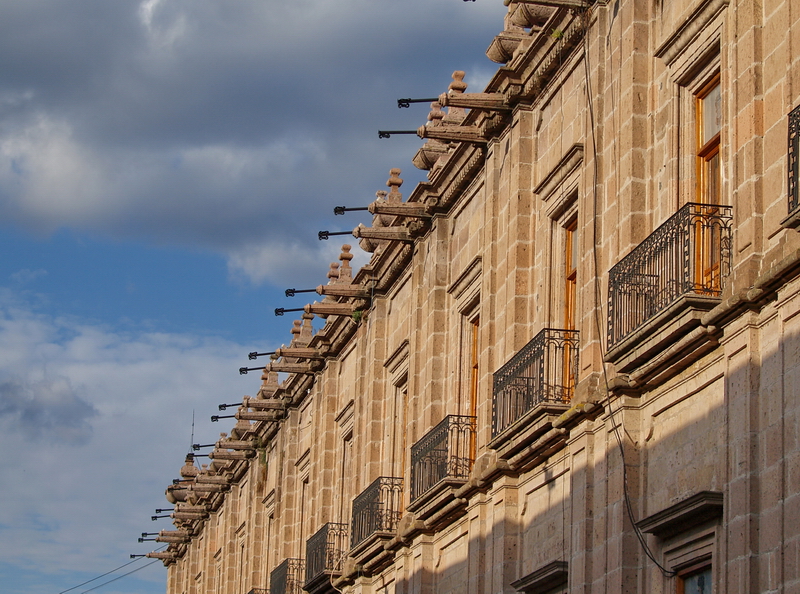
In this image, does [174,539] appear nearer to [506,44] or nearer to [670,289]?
[506,44]

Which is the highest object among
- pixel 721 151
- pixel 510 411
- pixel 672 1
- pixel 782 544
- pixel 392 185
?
pixel 392 185

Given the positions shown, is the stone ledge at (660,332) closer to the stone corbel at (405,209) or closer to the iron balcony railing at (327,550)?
the stone corbel at (405,209)

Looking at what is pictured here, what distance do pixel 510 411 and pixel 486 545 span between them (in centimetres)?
217

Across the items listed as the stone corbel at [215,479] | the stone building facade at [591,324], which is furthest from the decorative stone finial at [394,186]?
the stone corbel at [215,479]

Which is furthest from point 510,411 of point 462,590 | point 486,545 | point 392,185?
point 392,185

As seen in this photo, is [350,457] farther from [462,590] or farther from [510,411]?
[510,411]

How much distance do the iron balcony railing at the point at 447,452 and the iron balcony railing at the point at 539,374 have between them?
2.35 metres

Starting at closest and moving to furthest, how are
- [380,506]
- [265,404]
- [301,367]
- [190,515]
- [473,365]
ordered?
1. [473,365]
2. [380,506]
3. [301,367]
4. [265,404]
5. [190,515]

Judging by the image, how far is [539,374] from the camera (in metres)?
18.7

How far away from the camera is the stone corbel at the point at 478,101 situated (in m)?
21.4

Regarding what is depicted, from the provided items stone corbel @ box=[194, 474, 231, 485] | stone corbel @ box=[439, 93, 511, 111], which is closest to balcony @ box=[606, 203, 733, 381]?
stone corbel @ box=[439, 93, 511, 111]

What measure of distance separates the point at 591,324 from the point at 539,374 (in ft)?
3.70

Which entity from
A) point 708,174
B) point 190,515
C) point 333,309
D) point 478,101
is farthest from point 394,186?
point 190,515

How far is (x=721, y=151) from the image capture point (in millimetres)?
15633
